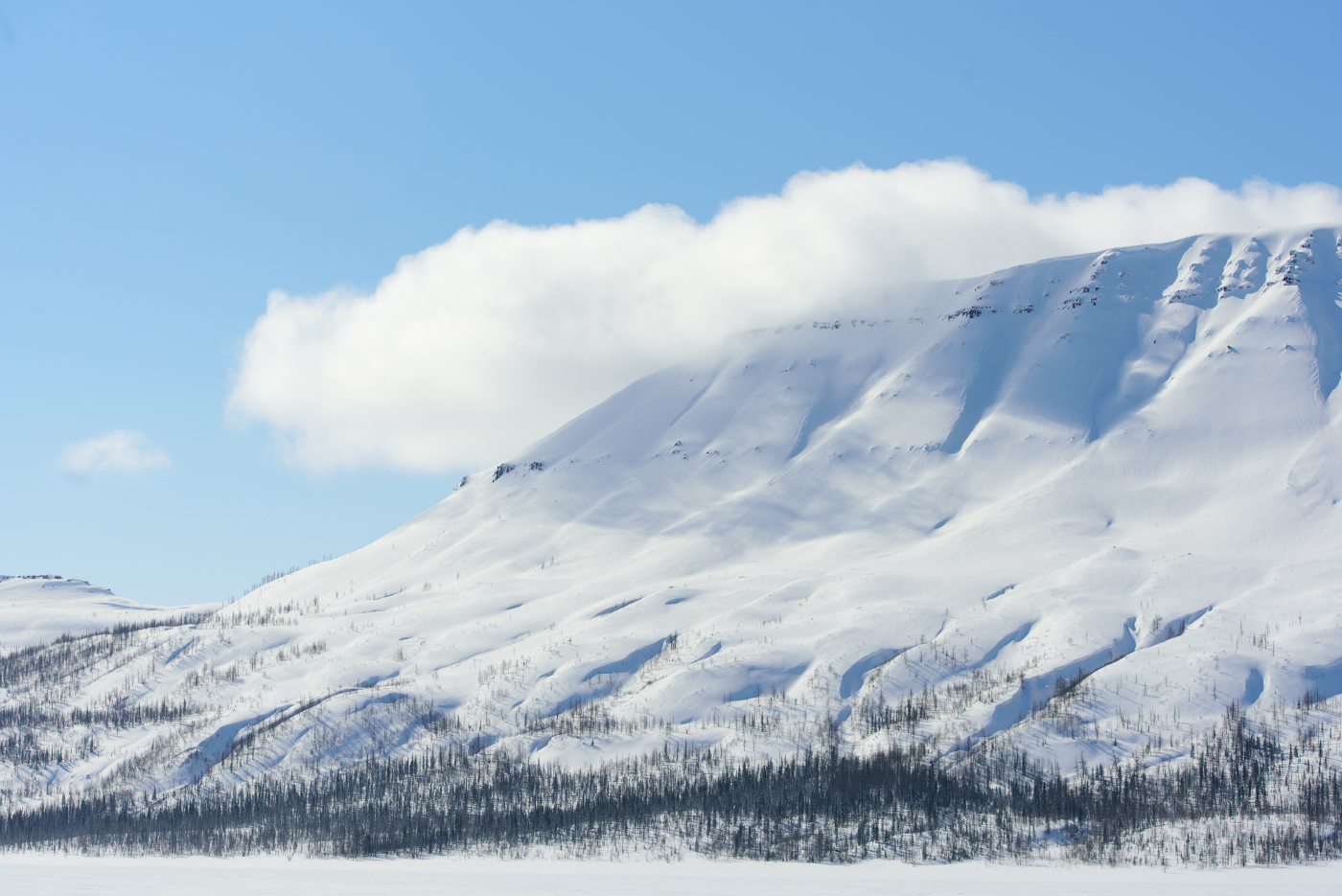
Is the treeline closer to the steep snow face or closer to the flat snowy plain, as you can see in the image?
the flat snowy plain

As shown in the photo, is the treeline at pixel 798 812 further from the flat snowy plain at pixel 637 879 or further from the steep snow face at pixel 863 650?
the steep snow face at pixel 863 650

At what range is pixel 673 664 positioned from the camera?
14925cm

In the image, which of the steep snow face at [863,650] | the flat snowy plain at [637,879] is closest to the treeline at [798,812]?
the flat snowy plain at [637,879]

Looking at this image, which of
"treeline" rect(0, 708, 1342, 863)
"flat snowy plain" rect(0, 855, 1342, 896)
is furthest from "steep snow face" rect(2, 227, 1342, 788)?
"flat snowy plain" rect(0, 855, 1342, 896)

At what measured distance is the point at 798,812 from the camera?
96.7 m

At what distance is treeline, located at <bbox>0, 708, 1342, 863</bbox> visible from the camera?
8719 cm

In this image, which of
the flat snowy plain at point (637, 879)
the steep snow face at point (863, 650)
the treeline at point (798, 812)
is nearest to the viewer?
the flat snowy plain at point (637, 879)

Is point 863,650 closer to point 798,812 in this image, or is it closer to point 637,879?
point 798,812

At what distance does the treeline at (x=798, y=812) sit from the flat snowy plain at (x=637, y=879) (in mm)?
4942

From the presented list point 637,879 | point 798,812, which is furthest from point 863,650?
point 637,879

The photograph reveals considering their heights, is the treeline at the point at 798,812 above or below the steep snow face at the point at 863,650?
below

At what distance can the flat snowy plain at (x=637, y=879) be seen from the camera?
64562 mm

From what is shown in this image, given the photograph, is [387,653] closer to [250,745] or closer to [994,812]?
[250,745]

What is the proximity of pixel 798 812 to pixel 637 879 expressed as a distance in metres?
27.3
